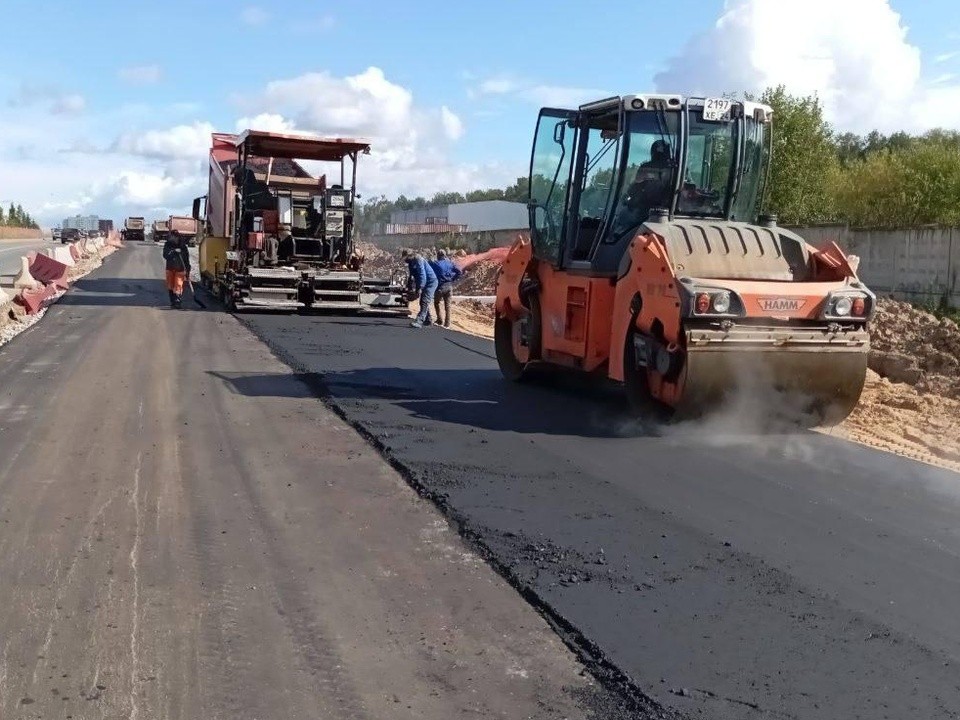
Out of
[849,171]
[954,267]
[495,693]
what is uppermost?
[849,171]

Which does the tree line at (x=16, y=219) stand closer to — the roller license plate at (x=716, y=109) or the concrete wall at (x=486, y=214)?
the concrete wall at (x=486, y=214)

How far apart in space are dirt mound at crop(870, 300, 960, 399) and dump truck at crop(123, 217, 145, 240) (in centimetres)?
6221

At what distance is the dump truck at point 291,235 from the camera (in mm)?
19438

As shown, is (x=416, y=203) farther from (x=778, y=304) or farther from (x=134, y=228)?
(x=778, y=304)

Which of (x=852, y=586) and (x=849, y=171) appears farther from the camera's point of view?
(x=849, y=171)

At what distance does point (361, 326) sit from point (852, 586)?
13235 mm

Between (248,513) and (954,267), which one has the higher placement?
(954,267)

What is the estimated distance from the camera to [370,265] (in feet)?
147

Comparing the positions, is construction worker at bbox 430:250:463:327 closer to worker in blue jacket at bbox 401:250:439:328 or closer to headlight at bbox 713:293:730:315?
worker in blue jacket at bbox 401:250:439:328

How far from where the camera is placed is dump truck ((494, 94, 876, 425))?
8.06m

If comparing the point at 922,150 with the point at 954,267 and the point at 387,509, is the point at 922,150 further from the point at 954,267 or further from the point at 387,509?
the point at 387,509

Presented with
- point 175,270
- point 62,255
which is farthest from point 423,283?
point 62,255

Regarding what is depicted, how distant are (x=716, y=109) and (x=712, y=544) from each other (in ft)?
16.7

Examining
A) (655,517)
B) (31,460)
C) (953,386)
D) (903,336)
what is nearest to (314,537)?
(655,517)
